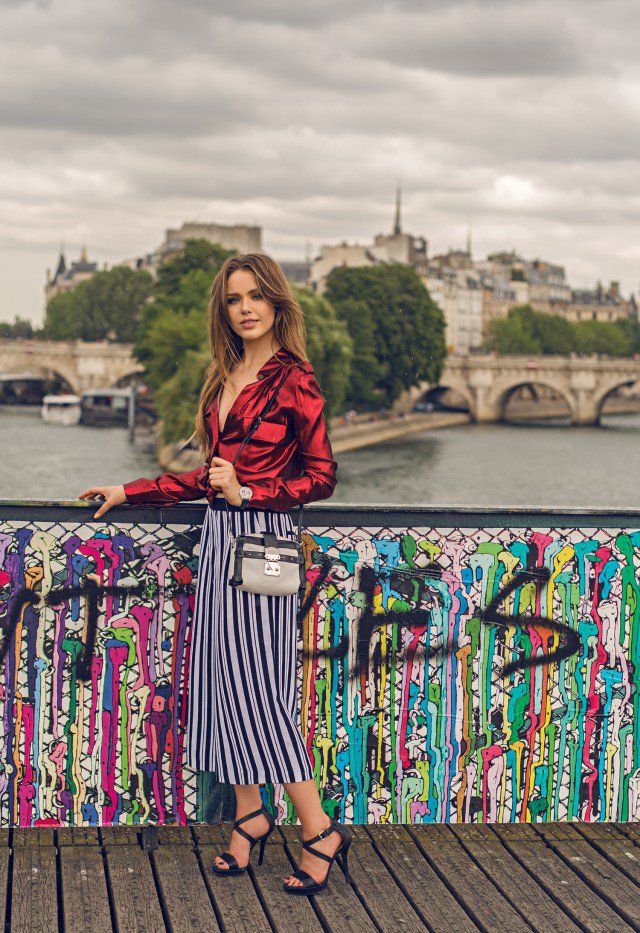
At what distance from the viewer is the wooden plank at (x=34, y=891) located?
3.07 metres

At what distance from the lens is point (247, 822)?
138 inches

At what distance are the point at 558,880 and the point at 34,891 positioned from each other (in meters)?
1.19

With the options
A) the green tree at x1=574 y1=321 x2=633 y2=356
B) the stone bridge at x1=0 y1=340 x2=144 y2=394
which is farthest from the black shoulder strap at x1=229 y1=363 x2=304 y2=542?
the green tree at x1=574 y1=321 x2=633 y2=356

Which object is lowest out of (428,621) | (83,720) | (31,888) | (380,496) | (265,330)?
(380,496)

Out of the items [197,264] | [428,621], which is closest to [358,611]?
[428,621]

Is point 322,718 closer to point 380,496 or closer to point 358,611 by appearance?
point 358,611

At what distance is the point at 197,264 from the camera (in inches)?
2092

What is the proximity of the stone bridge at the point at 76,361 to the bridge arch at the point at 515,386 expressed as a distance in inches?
666

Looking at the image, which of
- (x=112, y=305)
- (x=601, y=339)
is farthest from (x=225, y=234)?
(x=601, y=339)

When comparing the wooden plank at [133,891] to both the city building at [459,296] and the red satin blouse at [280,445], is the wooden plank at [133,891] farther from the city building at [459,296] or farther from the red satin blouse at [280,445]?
the city building at [459,296]

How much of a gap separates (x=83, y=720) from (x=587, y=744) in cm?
125

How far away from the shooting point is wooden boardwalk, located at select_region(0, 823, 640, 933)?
3.17m

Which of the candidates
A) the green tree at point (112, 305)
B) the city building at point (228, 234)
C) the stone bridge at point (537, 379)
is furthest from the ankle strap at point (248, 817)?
the city building at point (228, 234)

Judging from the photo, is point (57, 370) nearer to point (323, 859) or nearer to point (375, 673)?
point (375, 673)
